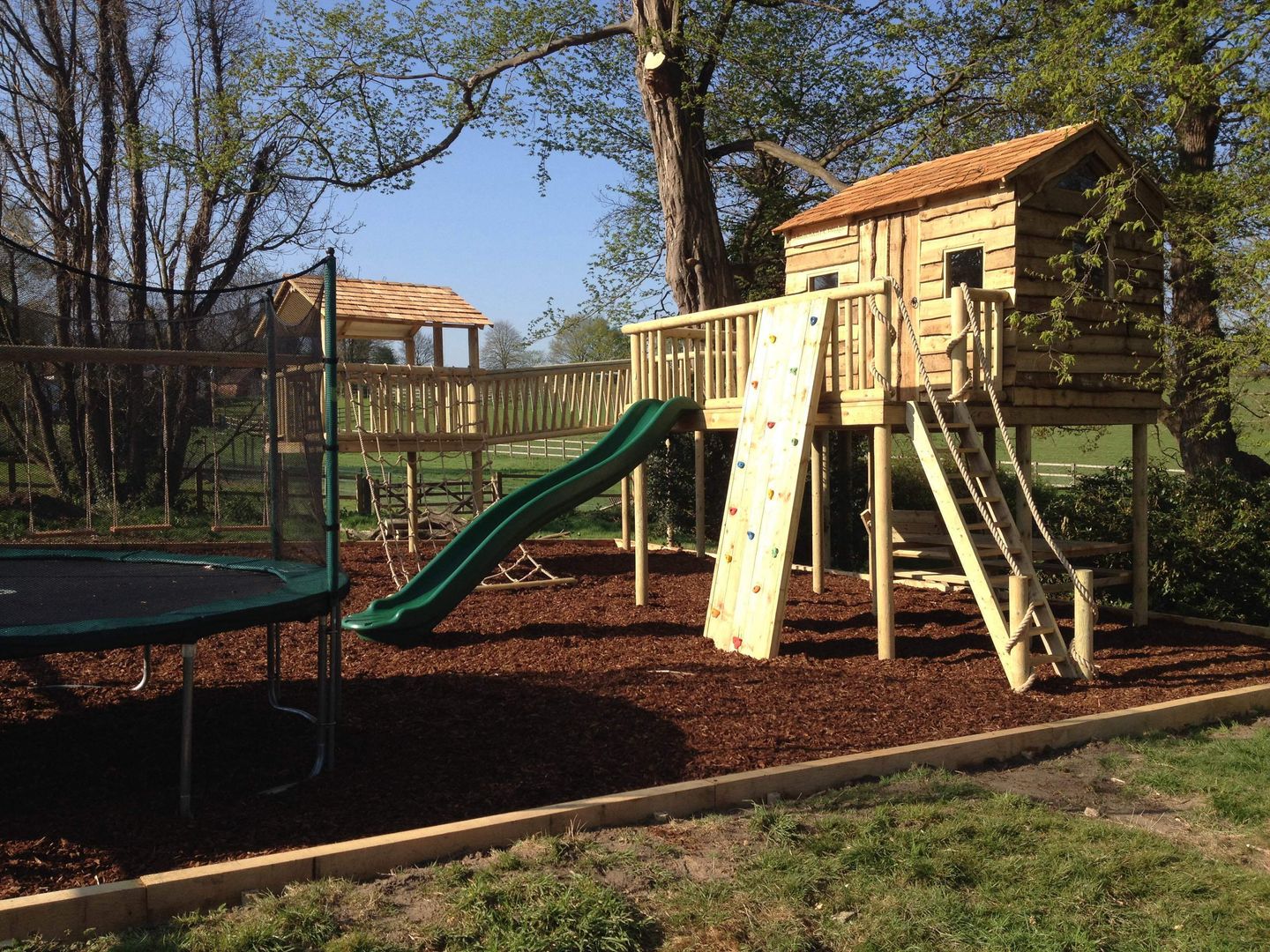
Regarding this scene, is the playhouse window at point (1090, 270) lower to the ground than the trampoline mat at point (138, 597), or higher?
higher

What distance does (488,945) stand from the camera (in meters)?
3.65

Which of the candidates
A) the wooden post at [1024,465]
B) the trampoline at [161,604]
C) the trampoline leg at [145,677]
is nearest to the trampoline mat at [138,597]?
the trampoline at [161,604]

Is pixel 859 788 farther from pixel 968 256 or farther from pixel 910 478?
pixel 910 478

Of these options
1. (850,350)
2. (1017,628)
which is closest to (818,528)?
(850,350)

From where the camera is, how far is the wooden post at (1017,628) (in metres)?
7.38

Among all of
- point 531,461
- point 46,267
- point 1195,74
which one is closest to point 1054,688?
point 1195,74

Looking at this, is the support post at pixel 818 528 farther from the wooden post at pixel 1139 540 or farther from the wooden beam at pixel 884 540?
the wooden beam at pixel 884 540

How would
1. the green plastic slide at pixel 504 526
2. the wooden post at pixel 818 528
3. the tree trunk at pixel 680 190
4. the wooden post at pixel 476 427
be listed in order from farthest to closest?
the tree trunk at pixel 680 190 < the wooden post at pixel 476 427 < the wooden post at pixel 818 528 < the green plastic slide at pixel 504 526

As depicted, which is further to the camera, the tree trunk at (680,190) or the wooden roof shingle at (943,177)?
the tree trunk at (680,190)

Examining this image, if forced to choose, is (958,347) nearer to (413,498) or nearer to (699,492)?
(699,492)

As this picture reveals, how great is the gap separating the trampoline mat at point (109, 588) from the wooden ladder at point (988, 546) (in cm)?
459

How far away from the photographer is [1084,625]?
7684 mm

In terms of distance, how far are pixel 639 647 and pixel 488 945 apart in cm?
516

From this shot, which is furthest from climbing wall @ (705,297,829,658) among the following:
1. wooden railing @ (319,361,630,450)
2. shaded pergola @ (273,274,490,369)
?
shaded pergola @ (273,274,490,369)
